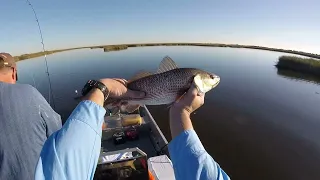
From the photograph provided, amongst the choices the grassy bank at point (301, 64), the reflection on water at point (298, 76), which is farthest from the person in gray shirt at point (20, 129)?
the grassy bank at point (301, 64)

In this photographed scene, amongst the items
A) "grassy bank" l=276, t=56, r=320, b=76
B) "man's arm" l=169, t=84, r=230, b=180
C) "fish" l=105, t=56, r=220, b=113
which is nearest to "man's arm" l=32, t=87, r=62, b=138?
"fish" l=105, t=56, r=220, b=113

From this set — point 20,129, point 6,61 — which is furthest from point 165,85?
point 6,61

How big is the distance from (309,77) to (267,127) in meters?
29.4

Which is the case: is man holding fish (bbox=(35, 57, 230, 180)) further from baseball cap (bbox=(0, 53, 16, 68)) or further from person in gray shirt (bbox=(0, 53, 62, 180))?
baseball cap (bbox=(0, 53, 16, 68))

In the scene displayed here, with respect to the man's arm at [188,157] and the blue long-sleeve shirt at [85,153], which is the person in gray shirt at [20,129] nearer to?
the blue long-sleeve shirt at [85,153]

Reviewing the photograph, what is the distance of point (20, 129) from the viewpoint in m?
2.42

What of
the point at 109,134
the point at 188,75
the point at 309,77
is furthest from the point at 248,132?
the point at 309,77

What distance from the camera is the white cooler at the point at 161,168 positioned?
25.1 ft

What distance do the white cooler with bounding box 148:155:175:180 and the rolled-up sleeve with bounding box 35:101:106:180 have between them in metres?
6.44

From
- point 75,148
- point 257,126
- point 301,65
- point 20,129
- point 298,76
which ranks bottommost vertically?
point 257,126

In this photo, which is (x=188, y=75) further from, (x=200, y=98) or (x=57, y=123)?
(x=57, y=123)

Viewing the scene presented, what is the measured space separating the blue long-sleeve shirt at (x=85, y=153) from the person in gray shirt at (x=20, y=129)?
1.16m

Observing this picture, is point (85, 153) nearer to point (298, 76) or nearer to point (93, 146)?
point (93, 146)

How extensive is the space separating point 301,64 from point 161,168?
49679mm
